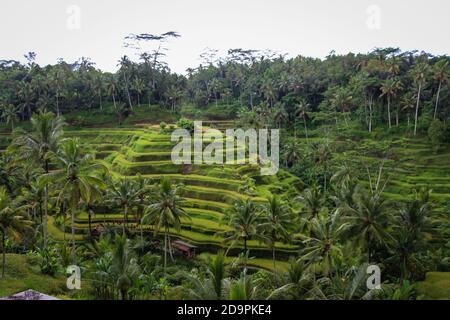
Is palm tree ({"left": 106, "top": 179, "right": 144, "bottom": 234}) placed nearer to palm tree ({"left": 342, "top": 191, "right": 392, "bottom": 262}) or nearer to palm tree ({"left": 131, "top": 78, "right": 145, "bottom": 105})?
palm tree ({"left": 342, "top": 191, "right": 392, "bottom": 262})

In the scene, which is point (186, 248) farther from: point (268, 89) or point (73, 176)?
point (268, 89)

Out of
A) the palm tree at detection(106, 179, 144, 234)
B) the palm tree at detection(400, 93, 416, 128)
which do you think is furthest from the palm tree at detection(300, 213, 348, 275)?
the palm tree at detection(400, 93, 416, 128)

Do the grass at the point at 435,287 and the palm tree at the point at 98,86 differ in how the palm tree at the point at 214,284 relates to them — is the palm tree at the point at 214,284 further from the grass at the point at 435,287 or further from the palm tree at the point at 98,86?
the palm tree at the point at 98,86

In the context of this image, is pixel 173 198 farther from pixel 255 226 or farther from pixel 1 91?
pixel 1 91

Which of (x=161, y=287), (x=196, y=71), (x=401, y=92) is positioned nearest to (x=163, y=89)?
(x=196, y=71)

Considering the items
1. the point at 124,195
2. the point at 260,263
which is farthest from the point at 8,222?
the point at 260,263

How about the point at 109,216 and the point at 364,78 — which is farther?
the point at 364,78

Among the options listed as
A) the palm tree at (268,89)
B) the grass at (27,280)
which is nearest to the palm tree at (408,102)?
the palm tree at (268,89)
